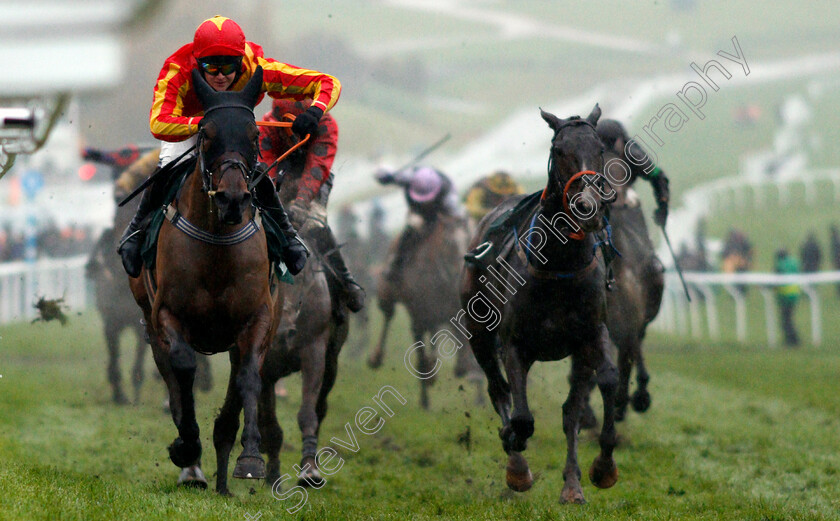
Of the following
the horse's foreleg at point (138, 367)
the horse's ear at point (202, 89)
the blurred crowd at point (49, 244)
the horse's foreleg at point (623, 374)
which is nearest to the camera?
the horse's ear at point (202, 89)

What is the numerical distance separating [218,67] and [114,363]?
5.85m

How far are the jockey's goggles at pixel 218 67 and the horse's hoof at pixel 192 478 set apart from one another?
2.14 metres

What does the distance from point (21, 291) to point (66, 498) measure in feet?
39.7

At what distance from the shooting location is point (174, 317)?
5.18 metres

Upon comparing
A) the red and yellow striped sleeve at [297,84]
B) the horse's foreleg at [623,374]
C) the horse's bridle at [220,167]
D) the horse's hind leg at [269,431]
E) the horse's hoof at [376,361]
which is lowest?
the horse's hoof at [376,361]

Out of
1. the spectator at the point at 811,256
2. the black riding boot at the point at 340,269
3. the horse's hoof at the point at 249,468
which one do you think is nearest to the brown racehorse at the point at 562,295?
the black riding boot at the point at 340,269

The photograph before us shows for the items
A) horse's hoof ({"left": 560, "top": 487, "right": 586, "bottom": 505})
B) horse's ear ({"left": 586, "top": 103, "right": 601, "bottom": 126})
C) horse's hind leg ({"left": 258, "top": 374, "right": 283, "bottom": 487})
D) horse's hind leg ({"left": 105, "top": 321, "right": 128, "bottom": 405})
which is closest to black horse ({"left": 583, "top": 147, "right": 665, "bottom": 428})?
horse's hoof ({"left": 560, "top": 487, "right": 586, "bottom": 505})

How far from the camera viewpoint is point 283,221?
5.53 metres

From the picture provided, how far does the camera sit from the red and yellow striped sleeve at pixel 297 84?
5.74 m

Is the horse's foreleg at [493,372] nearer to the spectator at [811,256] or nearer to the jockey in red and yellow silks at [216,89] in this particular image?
the jockey in red and yellow silks at [216,89]

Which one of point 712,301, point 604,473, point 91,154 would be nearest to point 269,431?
point 604,473

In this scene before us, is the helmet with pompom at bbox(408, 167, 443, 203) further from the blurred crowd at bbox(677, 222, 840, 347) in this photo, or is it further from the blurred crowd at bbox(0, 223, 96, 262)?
the blurred crowd at bbox(0, 223, 96, 262)

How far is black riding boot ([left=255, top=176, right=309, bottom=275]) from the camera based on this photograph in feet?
17.9

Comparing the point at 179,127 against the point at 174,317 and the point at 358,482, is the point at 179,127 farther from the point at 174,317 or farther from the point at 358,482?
the point at 358,482
